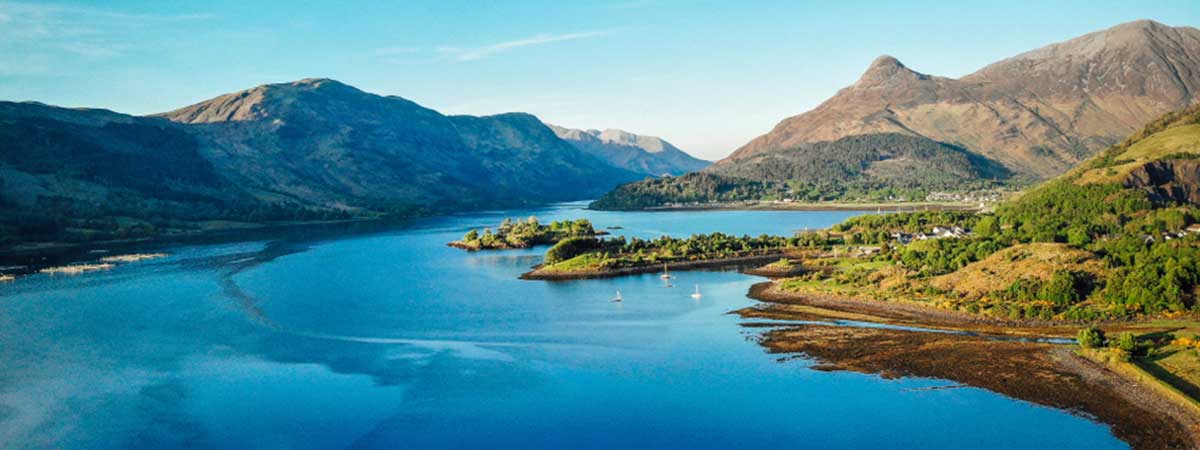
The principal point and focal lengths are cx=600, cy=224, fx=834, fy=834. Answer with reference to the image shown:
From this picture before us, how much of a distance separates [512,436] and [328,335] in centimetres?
3123

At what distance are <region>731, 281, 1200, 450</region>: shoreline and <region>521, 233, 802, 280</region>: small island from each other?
34.4m

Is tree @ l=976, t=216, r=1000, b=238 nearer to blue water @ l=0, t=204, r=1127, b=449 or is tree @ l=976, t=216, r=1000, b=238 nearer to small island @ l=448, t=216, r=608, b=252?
blue water @ l=0, t=204, r=1127, b=449

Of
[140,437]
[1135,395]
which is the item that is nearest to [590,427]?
[140,437]

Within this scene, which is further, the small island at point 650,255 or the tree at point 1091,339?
the small island at point 650,255

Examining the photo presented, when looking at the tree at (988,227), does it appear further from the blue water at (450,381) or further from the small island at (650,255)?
the blue water at (450,381)

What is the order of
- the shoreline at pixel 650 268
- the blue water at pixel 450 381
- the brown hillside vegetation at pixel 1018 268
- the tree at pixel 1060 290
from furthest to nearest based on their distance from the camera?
the shoreline at pixel 650 268
the brown hillside vegetation at pixel 1018 268
the tree at pixel 1060 290
the blue water at pixel 450 381

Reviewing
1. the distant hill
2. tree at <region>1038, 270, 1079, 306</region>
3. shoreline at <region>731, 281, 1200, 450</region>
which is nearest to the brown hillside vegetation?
the distant hill

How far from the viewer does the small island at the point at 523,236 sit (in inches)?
5679

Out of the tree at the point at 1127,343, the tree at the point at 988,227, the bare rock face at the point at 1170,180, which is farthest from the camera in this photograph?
the bare rock face at the point at 1170,180

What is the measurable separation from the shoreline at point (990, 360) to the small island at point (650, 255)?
34.4m

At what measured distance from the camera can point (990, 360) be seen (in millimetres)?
50188

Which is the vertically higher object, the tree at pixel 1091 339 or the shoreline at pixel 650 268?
the shoreline at pixel 650 268

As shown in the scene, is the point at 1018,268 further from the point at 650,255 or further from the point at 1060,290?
the point at 650,255

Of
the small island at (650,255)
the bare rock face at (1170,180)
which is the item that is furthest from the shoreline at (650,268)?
the bare rock face at (1170,180)
